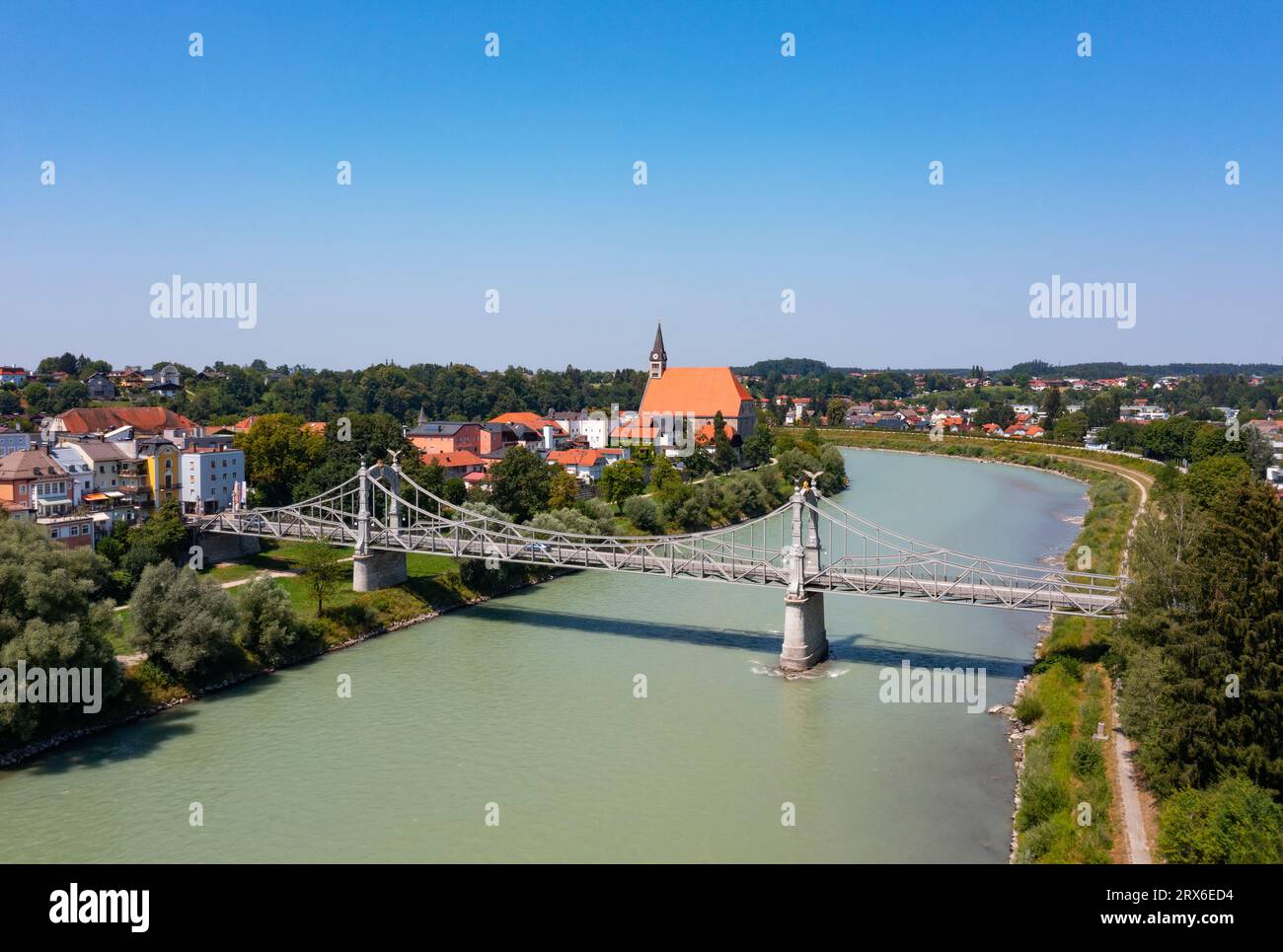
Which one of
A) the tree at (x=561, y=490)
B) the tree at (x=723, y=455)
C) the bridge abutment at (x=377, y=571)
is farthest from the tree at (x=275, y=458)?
the tree at (x=723, y=455)

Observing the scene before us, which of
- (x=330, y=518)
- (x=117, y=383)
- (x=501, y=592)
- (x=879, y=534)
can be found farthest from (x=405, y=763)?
(x=117, y=383)

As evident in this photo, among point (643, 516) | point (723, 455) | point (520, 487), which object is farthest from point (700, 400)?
point (520, 487)

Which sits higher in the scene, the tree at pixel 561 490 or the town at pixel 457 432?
the town at pixel 457 432

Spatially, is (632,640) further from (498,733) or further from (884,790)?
(884,790)

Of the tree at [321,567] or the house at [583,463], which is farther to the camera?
the house at [583,463]

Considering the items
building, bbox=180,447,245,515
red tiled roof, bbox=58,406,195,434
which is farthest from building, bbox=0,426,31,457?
building, bbox=180,447,245,515

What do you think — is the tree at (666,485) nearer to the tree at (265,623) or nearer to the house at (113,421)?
the tree at (265,623)

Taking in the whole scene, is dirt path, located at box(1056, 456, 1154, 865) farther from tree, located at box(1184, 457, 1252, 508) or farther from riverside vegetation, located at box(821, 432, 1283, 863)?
tree, located at box(1184, 457, 1252, 508)
